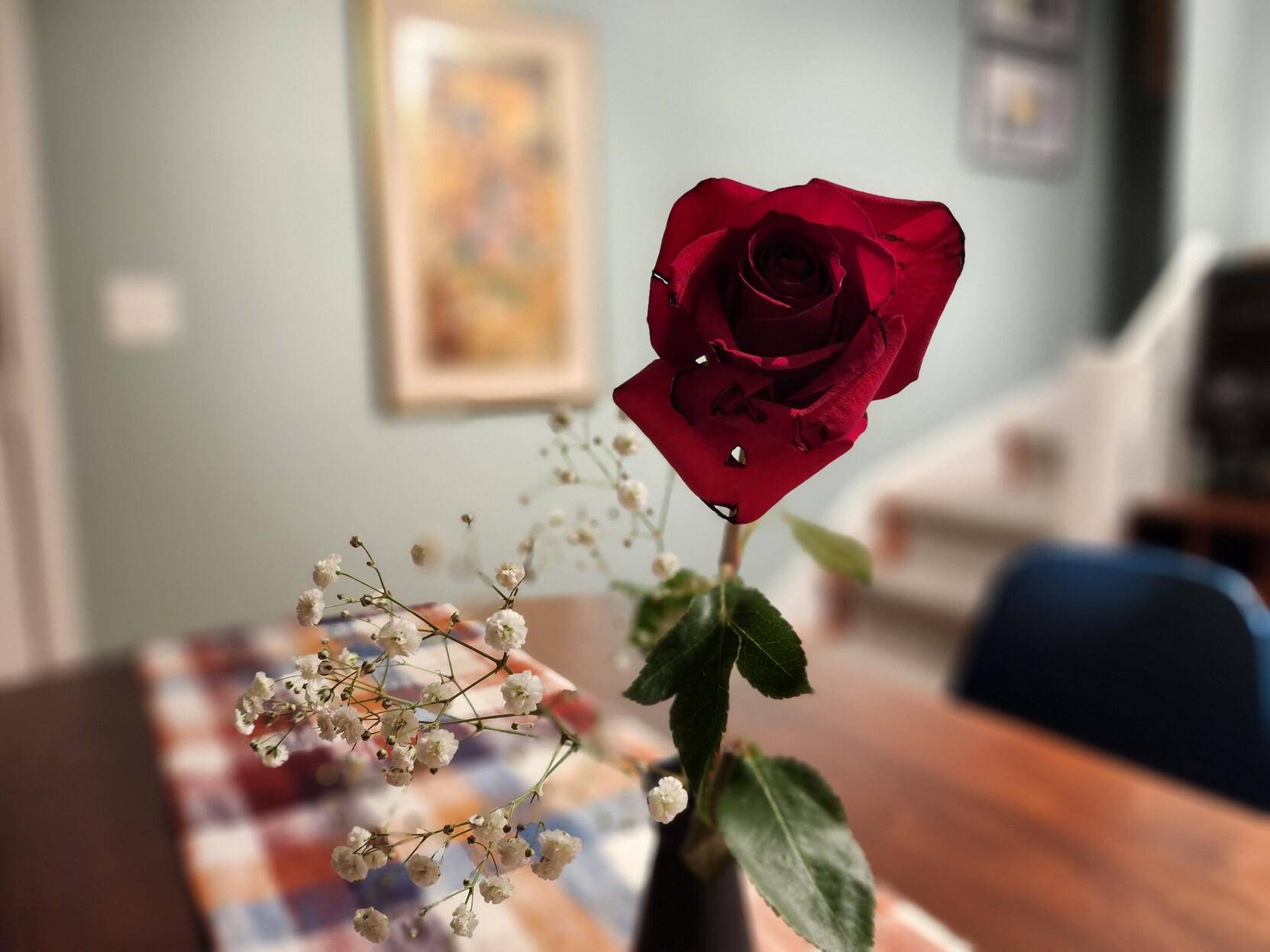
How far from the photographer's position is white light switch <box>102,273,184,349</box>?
6.63 ft

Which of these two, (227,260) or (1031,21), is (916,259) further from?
(1031,21)

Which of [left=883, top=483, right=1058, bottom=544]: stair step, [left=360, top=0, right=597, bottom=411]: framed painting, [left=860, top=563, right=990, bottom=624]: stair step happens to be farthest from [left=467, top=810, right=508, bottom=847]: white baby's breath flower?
[left=883, top=483, right=1058, bottom=544]: stair step

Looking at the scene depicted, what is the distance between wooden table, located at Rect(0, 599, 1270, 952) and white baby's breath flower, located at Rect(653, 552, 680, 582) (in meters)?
0.04

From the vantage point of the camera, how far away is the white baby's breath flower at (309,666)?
316 mm

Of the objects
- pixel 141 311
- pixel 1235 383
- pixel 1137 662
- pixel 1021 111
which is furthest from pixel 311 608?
pixel 1021 111

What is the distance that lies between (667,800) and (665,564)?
120 millimetres

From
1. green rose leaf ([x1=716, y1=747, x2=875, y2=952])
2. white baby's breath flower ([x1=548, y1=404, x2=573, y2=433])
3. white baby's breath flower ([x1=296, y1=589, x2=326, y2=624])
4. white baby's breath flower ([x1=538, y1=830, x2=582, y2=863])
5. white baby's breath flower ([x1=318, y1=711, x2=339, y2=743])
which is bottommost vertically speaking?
green rose leaf ([x1=716, y1=747, x2=875, y2=952])

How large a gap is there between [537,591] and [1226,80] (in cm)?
406

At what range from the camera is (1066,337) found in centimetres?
362

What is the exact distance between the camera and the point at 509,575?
314mm

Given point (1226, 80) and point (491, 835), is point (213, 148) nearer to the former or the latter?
point (491, 835)

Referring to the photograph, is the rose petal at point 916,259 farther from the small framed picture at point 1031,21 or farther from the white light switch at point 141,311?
the small framed picture at point 1031,21

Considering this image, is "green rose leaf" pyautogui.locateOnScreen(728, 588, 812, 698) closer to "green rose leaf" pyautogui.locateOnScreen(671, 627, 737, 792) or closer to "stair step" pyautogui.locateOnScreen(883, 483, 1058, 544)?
"green rose leaf" pyautogui.locateOnScreen(671, 627, 737, 792)

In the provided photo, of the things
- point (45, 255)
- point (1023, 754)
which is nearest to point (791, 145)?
point (45, 255)
